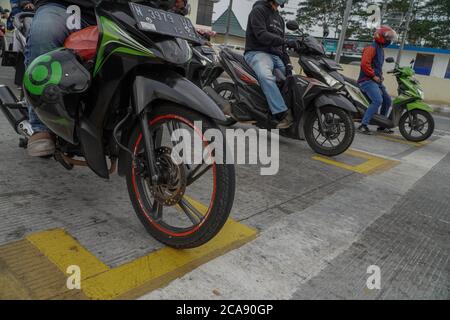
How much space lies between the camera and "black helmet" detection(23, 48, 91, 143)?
217 cm

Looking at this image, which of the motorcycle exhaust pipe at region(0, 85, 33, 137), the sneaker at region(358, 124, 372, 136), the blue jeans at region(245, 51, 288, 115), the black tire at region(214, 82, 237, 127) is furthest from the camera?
the sneaker at region(358, 124, 372, 136)

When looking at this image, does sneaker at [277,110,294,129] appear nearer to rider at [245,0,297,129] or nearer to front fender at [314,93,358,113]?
rider at [245,0,297,129]

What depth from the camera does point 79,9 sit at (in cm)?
248

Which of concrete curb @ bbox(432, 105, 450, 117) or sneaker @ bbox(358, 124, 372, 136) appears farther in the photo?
concrete curb @ bbox(432, 105, 450, 117)

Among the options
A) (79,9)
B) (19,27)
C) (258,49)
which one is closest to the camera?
(79,9)

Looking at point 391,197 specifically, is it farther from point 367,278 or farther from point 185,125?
point 185,125

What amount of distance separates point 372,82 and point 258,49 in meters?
2.67

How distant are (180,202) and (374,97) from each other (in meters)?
5.12

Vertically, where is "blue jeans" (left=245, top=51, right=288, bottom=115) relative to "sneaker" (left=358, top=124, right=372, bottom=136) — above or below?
above

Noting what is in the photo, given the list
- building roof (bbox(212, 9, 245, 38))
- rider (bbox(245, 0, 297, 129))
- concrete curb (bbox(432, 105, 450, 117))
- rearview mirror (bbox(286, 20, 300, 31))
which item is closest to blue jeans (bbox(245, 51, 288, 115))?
rider (bbox(245, 0, 297, 129))

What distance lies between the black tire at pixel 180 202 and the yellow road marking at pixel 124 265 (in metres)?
0.10

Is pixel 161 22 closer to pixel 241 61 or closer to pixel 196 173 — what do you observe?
pixel 196 173

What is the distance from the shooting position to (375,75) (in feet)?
21.2
